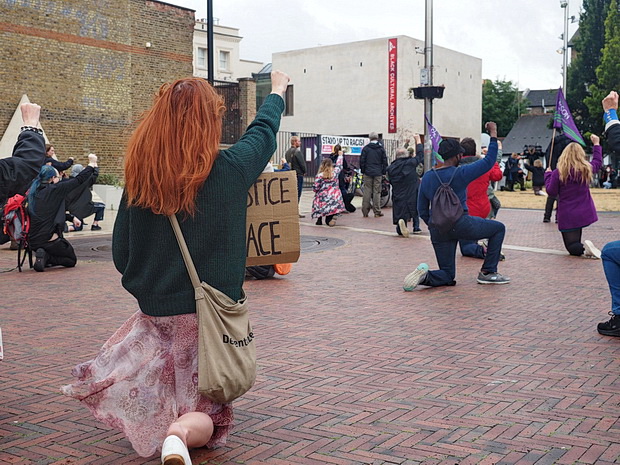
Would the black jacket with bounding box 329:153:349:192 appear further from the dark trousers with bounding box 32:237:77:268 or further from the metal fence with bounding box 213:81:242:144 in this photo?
the metal fence with bounding box 213:81:242:144

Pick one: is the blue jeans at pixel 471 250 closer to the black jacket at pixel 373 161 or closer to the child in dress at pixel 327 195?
the child in dress at pixel 327 195

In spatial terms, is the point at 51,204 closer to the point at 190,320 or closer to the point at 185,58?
the point at 190,320

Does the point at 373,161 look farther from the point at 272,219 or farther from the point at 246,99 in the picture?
the point at 246,99

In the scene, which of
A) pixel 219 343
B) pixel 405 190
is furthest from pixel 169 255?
pixel 405 190

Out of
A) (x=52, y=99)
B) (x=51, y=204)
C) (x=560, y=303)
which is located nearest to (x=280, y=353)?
(x=560, y=303)

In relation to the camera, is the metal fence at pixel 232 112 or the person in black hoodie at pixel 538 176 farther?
the metal fence at pixel 232 112

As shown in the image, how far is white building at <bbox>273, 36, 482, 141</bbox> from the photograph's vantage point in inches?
1789

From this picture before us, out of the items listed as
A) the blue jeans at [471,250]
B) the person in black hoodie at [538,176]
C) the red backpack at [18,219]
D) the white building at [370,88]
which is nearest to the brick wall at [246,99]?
the person in black hoodie at [538,176]

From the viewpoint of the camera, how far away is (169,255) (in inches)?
139

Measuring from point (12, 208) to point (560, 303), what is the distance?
7.69 meters

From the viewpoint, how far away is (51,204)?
37.0 ft

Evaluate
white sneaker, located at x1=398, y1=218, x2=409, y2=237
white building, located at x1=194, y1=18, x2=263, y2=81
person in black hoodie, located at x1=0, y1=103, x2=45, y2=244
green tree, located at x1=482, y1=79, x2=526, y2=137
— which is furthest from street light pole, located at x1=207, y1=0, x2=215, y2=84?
green tree, located at x1=482, y1=79, x2=526, y2=137

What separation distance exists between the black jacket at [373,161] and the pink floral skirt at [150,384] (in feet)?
53.4

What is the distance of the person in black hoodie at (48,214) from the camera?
11.2m
